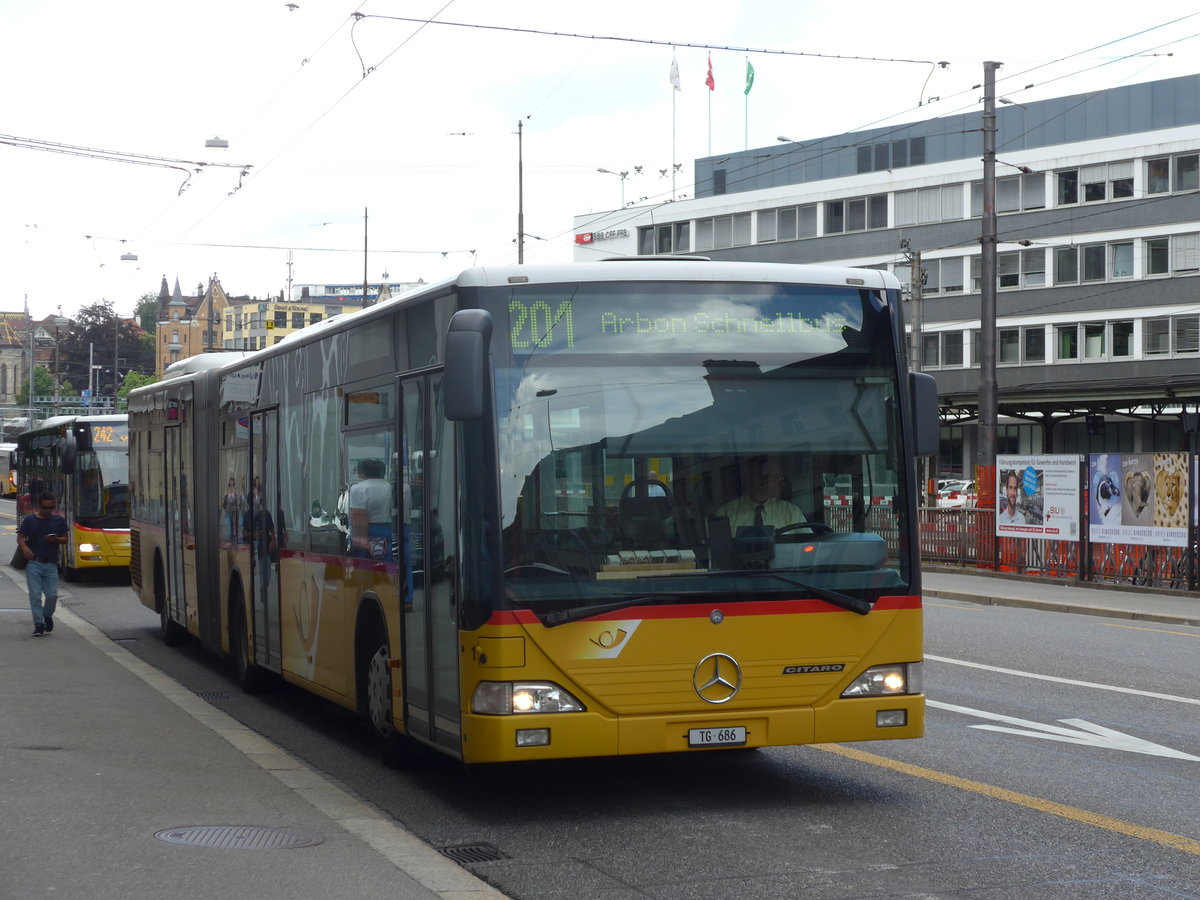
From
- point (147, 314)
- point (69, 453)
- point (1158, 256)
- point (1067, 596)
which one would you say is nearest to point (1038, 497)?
→ point (1067, 596)

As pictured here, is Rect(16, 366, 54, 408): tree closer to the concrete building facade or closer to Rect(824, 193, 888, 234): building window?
the concrete building facade

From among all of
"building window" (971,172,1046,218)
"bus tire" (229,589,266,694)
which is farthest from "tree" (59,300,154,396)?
"bus tire" (229,589,266,694)

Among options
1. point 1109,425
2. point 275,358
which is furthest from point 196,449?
point 1109,425

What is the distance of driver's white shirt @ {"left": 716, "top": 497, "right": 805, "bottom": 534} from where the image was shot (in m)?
7.54

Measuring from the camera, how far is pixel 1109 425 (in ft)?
198

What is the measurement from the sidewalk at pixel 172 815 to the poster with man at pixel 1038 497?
53.6 ft

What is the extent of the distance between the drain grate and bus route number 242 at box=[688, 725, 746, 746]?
107 centimetres

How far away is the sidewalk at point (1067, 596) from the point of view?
66.0 ft

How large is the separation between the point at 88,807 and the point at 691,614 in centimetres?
304

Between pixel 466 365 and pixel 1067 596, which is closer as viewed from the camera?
pixel 466 365

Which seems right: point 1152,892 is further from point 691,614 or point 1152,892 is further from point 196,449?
point 196,449

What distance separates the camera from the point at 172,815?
7535 mm

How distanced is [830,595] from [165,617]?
10930 millimetres

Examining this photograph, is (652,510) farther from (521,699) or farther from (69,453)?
(69,453)
